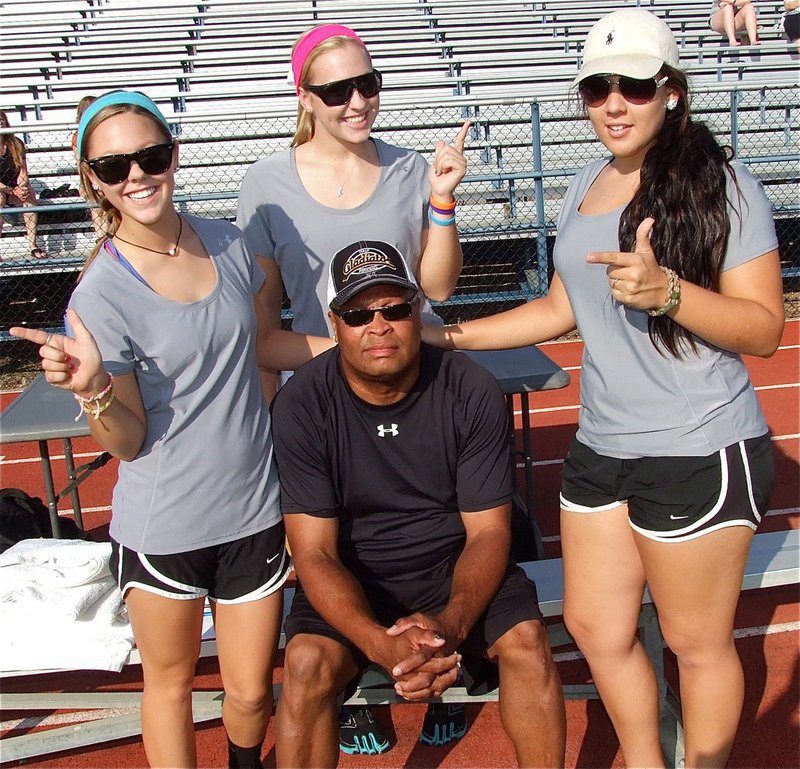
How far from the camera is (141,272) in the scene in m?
1.95

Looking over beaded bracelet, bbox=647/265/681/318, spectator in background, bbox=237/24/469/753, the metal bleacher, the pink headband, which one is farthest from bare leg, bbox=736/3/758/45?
beaded bracelet, bbox=647/265/681/318

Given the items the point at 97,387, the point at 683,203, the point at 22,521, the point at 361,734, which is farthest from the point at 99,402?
the point at 22,521

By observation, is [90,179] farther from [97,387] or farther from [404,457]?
[404,457]

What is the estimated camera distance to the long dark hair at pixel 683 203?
1802 millimetres

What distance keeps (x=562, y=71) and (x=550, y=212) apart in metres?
1.72

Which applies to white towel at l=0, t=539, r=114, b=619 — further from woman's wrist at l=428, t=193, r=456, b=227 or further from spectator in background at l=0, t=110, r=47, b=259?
spectator in background at l=0, t=110, r=47, b=259

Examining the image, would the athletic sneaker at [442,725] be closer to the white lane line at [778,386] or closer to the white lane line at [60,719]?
the white lane line at [60,719]

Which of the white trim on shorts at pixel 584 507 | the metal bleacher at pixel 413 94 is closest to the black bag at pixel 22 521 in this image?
the white trim on shorts at pixel 584 507

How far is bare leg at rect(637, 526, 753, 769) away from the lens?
1950 millimetres

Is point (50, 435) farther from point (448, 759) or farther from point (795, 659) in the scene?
point (795, 659)

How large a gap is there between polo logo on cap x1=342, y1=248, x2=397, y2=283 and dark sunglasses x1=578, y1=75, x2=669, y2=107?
2.06ft

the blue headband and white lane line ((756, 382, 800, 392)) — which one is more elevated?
the blue headband

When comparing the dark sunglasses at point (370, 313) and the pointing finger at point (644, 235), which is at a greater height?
the pointing finger at point (644, 235)

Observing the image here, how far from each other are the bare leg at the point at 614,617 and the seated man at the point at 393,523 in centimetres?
13
